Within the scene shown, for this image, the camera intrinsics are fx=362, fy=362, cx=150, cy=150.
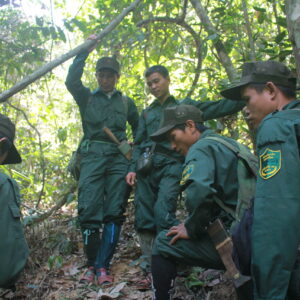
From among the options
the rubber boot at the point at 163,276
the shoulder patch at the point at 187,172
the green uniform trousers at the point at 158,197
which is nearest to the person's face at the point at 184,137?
the shoulder patch at the point at 187,172

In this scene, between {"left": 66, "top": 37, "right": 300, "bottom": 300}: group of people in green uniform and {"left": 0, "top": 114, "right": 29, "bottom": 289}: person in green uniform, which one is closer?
{"left": 66, "top": 37, "right": 300, "bottom": 300}: group of people in green uniform

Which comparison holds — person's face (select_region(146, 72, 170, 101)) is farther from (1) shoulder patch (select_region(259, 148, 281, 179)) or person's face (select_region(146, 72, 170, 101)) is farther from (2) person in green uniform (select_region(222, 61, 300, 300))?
(1) shoulder patch (select_region(259, 148, 281, 179))

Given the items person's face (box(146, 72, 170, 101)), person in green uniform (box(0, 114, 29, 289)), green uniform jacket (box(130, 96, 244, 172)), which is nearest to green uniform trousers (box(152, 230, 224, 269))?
person in green uniform (box(0, 114, 29, 289))

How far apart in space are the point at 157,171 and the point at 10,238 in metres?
2.03

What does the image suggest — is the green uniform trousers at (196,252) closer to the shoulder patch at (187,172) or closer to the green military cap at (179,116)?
the shoulder patch at (187,172)

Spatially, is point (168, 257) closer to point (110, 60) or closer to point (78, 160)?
point (78, 160)

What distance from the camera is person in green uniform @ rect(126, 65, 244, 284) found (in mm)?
4164

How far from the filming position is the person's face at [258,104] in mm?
2326

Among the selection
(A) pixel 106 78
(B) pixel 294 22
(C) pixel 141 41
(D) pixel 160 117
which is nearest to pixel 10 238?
(D) pixel 160 117

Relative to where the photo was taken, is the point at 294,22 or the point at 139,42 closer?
the point at 294,22

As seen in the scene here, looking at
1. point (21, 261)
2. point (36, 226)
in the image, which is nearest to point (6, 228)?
point (21, 261)

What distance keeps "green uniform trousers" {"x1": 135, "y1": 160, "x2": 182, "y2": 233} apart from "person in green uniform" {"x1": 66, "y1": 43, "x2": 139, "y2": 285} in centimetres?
24

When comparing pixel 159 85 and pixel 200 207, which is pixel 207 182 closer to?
pixel 200 207

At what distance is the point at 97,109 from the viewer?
485cm
